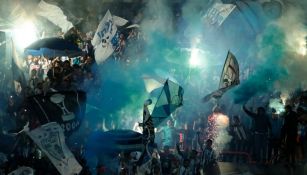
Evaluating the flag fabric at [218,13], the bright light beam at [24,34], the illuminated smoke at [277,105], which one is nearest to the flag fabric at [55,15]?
the bright light beam at [24,34]

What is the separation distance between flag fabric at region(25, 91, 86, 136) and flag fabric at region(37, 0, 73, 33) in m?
7.99

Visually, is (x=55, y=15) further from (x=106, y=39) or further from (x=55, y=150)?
(x=55, y=150)

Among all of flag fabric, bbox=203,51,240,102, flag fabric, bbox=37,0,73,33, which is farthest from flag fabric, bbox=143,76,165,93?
flag fabric, bbox=203,51,240,102

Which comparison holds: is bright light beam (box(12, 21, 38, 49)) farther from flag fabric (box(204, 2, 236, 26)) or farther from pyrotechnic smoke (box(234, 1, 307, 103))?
pyrotechnic smoke (box(234, 1, 307, 103))

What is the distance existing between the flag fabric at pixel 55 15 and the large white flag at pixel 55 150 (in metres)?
9.27

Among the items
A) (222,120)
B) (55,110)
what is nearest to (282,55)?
(222,120)

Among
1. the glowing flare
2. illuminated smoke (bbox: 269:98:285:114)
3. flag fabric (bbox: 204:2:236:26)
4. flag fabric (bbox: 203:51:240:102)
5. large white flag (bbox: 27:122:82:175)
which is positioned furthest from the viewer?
flag fabric (bbox: 204:2:236:26)


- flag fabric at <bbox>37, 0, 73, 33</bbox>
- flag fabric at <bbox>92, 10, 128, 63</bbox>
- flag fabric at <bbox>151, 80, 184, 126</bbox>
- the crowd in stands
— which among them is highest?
flag fabric at <bbox>37, 0, 73, 33</bbox>

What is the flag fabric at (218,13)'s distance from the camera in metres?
17.0

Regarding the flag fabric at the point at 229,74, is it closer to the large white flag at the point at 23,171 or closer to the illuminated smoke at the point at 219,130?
the illuminated smoke at the point at 219,130

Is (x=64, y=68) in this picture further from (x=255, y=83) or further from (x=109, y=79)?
(x=255, y=83)

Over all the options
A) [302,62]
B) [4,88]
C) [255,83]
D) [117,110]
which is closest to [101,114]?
[117,110]

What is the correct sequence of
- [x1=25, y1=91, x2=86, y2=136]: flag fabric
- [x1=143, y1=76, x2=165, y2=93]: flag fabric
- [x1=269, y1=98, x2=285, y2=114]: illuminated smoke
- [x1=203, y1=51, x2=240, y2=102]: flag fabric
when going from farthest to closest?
[x1=143, y1=76, x2=165, y2=93]: flag fabric < [x1=269, y1=98, x2=285, y2=114]: illuminated smoke < [x1=203, y1=51, x2=240, y2=102]: flag fabric < [x1=25, y1=91, x2=86, y2=136]: flag fabric

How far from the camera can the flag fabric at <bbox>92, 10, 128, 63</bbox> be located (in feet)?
47.0
